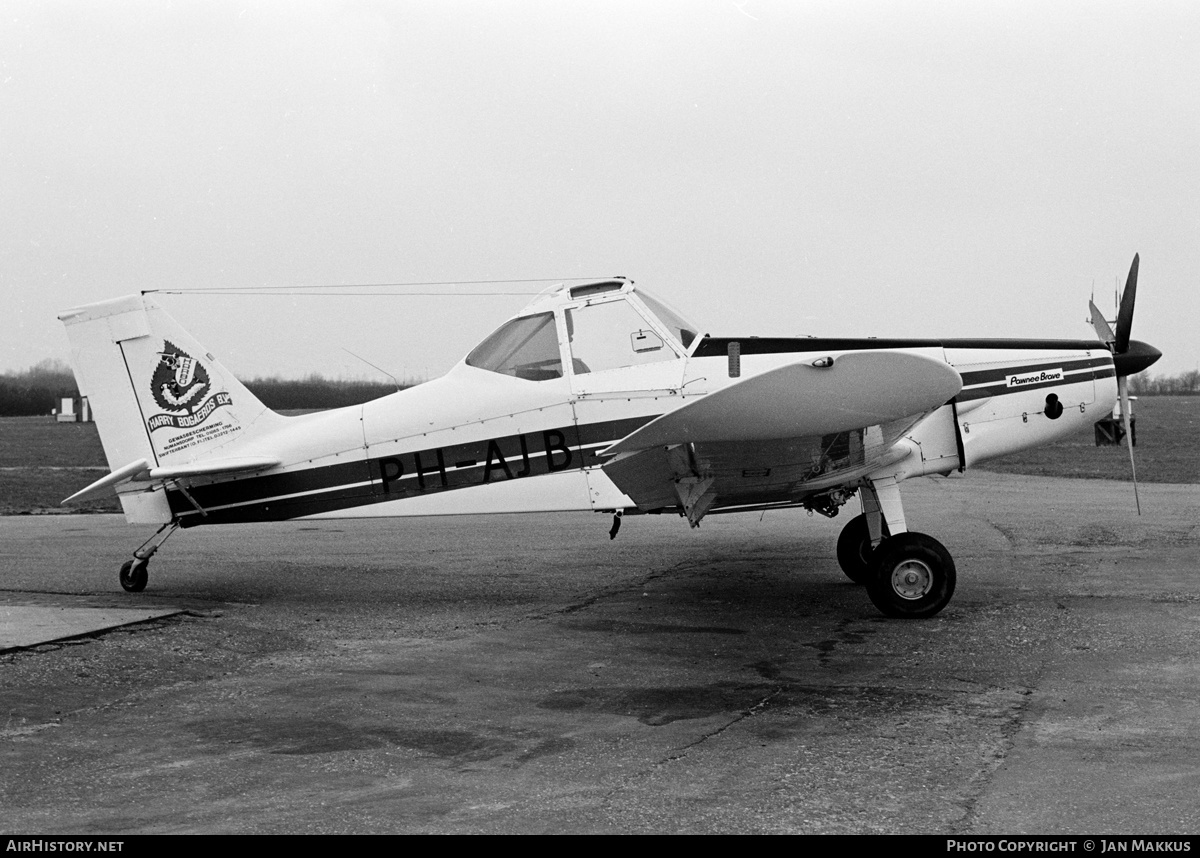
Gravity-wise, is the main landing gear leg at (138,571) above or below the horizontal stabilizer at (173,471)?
below

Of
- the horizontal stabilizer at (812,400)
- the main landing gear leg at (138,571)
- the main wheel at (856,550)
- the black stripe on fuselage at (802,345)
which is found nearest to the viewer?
the horizontal stabilizer at (812,400)

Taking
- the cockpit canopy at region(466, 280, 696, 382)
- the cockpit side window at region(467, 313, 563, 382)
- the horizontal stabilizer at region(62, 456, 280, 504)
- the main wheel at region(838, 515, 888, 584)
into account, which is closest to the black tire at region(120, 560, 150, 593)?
the horizontal stabilizer at region(62, 456, 280, 504)

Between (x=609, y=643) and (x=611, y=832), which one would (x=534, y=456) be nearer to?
(x=609, y=643)

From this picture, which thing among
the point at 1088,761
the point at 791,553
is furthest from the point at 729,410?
the point at 791,553

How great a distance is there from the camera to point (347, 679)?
6598 millimetres

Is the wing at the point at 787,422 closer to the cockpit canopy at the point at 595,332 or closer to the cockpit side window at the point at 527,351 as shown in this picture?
the cockpit canopy at the point at 595,332

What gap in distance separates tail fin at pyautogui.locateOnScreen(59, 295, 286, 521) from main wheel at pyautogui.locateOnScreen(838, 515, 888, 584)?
536 centimetres

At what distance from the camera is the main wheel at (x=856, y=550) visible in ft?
31.8

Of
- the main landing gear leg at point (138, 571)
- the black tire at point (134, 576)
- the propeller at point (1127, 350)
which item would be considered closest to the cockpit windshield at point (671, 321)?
the propeller at point (1127, 350)

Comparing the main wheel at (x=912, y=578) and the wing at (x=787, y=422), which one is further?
the main wheel at (x=912, y=578)

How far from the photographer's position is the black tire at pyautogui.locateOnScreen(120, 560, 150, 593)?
979 cm

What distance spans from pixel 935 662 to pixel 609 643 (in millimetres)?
2163

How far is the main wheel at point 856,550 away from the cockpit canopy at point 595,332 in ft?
8.14

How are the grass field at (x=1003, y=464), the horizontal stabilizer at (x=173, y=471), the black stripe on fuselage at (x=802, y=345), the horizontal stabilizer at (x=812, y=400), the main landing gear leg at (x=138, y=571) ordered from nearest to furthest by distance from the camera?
the horizontal stabilizer at (x=812, y=400) < the black stripe on fuselage at (x=802, y=345) < the horizontal stabilizer at (x=173, y=471) < the main landing gear leg at (x=138, y=571) < the grass field at (x=1003, y=464)
